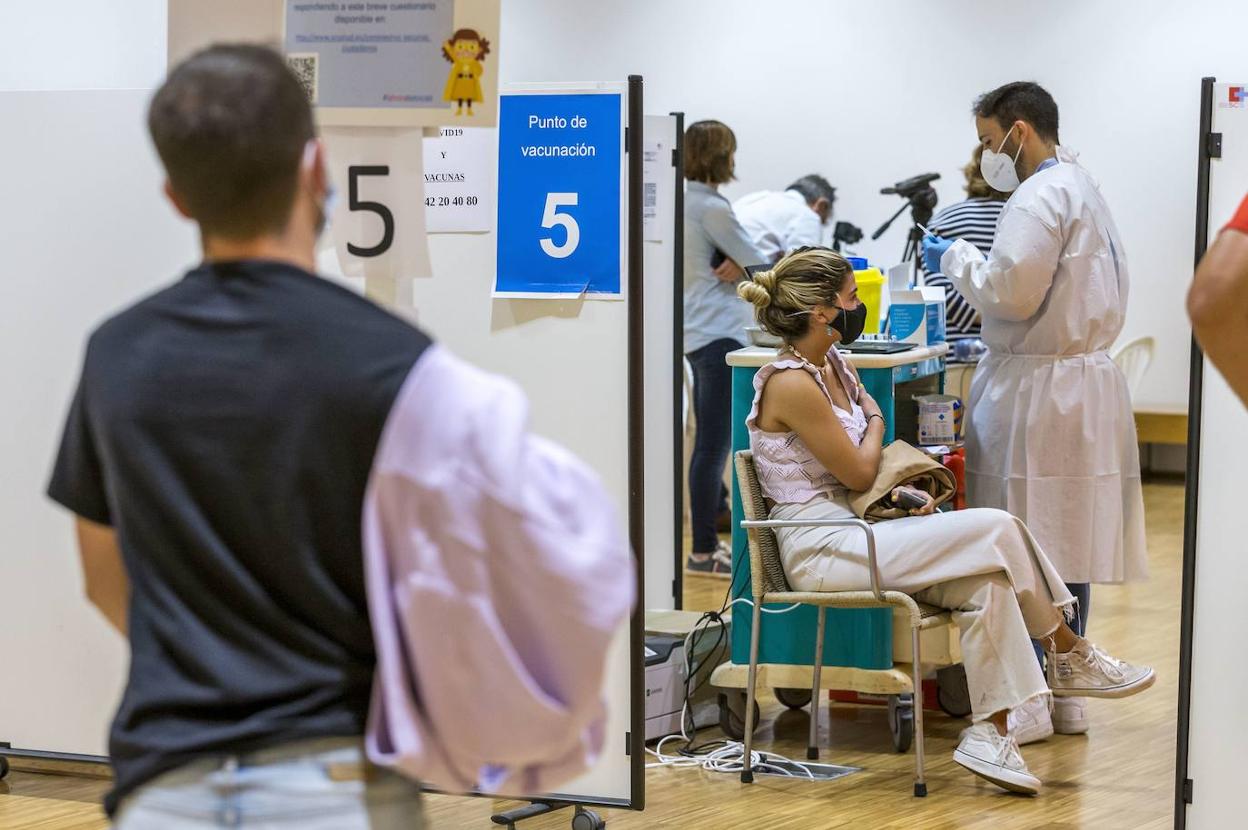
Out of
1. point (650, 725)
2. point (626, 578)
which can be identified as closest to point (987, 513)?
point (650, 725)

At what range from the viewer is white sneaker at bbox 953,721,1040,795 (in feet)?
11.9

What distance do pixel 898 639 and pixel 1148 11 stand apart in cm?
569

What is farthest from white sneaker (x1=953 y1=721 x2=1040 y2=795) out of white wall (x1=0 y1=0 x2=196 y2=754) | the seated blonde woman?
white wall (x1=0 y1=0 x2=196 y2=754)

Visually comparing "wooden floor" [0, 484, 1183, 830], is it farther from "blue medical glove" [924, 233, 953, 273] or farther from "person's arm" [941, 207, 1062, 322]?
"blue medical glove" [924, 233, 953, 273]

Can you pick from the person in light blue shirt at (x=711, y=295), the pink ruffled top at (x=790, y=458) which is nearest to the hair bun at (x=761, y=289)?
the pink ruffled top at (x=790, y=458)

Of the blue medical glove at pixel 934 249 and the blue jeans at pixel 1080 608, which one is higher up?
the blue medical glove at pixel 934 249

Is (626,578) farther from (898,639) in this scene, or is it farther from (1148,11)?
(1148,11)

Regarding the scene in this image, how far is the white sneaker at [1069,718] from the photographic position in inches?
165

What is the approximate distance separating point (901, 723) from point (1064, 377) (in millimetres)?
986

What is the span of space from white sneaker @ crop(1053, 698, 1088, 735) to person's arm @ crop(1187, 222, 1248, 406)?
273 centimetres

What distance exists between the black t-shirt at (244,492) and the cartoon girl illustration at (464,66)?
1.19 m

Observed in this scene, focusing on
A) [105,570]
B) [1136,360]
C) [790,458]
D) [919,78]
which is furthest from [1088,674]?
[919,78]

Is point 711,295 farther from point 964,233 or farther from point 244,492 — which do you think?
point 244,492

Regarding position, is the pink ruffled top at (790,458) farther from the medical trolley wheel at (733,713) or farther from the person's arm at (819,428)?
the medical trolley wheel at (733,713)
